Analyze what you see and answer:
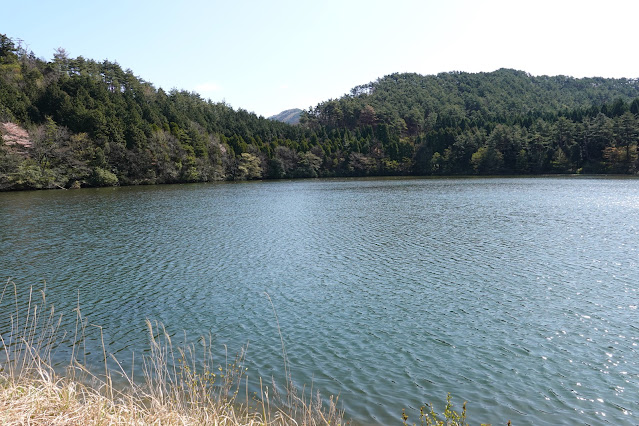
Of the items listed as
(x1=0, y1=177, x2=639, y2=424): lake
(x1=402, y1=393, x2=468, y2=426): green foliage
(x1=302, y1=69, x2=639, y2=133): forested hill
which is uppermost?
(x1=302, y1=69, x2=639, y2=133): forested hill

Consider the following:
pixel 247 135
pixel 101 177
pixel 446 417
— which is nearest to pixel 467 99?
pixel 247 135

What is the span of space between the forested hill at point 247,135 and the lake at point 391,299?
41.1 metres

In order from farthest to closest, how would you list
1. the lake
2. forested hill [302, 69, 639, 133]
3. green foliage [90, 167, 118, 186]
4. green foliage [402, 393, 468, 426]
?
forested hill [302, 69, 639, 133]
green foliage [90, 167, 118, 186]
the lake
green foliage [402, 393, 468, 426]

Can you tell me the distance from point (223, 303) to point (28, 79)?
278ft

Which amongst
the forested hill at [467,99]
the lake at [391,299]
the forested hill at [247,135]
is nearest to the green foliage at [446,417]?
the lake at [391,299]

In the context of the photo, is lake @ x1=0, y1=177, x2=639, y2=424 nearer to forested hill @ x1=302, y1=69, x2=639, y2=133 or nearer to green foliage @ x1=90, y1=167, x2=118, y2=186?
green foliage @ x1=90, y1=167, x2=118, y2=186

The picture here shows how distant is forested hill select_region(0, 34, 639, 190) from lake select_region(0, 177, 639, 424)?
4108 cm

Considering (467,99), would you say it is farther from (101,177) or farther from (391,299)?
(391,299)

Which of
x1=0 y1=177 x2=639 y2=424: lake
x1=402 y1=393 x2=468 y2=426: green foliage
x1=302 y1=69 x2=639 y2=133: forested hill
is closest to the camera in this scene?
x1=402 y1=393 x2=468 y2=426: green foliage

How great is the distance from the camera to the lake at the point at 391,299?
25.9 ft

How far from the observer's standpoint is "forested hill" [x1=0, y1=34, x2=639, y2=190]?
6588 cm

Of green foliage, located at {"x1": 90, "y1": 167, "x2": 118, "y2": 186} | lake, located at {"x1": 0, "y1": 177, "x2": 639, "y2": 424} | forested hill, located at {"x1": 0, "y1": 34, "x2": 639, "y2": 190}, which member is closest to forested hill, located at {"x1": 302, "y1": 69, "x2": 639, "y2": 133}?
forested hill, located at {"x1": 0, "y1": 34, "x2": 639, "y2": 190}

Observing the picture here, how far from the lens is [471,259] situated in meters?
18.2

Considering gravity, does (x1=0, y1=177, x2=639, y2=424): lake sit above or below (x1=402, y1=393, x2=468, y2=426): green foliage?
below
